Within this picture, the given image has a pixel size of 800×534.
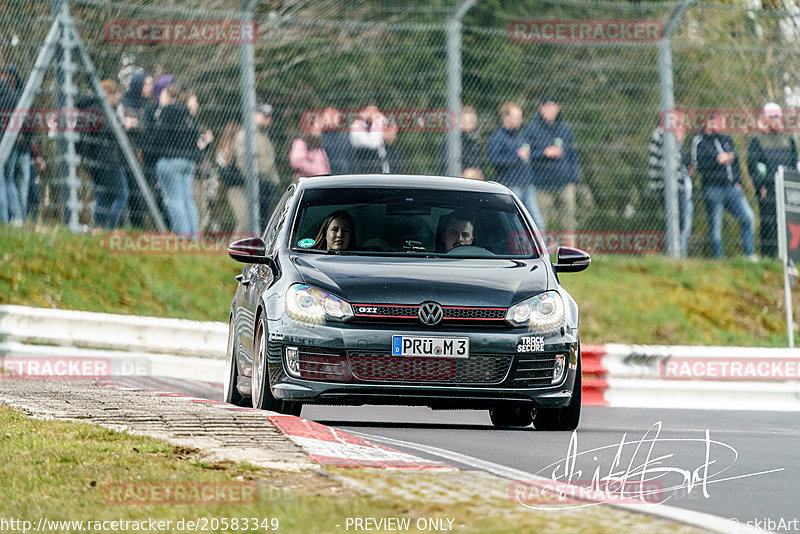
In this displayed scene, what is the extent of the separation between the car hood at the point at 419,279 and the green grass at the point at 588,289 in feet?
27.2

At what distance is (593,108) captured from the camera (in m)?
20.2

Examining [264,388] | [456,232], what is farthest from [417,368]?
[456,232]

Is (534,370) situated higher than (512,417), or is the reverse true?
(534,370)

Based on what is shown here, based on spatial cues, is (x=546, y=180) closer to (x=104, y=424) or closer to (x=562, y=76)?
(x=562, y=76)

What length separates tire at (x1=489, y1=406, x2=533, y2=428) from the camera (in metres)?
10.6

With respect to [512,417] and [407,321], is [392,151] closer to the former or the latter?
[512,417]

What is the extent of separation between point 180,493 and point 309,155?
12291 millimetres

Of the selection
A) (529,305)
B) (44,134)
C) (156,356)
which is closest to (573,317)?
(529,305)

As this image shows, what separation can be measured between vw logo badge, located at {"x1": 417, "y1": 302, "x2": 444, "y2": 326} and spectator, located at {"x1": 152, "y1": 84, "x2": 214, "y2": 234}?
9104 millimetres

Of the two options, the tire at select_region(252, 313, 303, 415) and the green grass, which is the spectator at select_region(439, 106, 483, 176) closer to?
the green grass

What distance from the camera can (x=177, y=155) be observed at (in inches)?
712

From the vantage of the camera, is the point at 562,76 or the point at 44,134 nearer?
the point at 44,134

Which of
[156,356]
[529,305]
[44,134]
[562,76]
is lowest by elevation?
[156,356]

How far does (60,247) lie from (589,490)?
1198 centimetres
